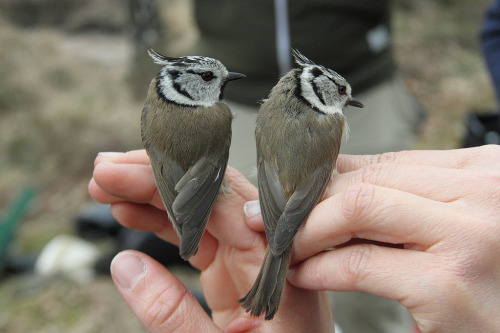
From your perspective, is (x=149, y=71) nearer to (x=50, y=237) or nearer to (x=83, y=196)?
(x=83, y=196)

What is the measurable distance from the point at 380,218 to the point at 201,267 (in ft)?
3.97

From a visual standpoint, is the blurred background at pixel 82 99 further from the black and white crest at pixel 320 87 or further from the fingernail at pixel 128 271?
the black and white crest at pixel 320 87

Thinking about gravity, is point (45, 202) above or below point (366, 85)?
below

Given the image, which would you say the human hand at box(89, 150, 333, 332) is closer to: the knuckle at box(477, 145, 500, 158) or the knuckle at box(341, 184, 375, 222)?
the knuckle at box(341, 184, 375, 222)

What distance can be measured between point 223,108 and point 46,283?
3.36m

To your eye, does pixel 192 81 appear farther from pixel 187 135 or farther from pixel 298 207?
pixel 298 207

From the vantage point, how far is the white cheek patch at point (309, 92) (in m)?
2.15

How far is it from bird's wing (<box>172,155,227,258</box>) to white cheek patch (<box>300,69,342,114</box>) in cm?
48

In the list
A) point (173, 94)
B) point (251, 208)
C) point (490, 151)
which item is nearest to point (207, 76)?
point (173, 94)

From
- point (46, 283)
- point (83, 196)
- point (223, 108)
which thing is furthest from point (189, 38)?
point (223, 108)

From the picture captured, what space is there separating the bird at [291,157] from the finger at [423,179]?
25cm

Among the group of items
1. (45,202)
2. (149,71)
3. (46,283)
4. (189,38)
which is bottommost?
(45,202)

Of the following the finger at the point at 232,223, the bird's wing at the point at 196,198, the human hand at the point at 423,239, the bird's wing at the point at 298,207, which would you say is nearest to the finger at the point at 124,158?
the bird's wing at the point at 196,198

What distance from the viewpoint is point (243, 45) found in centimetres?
355
